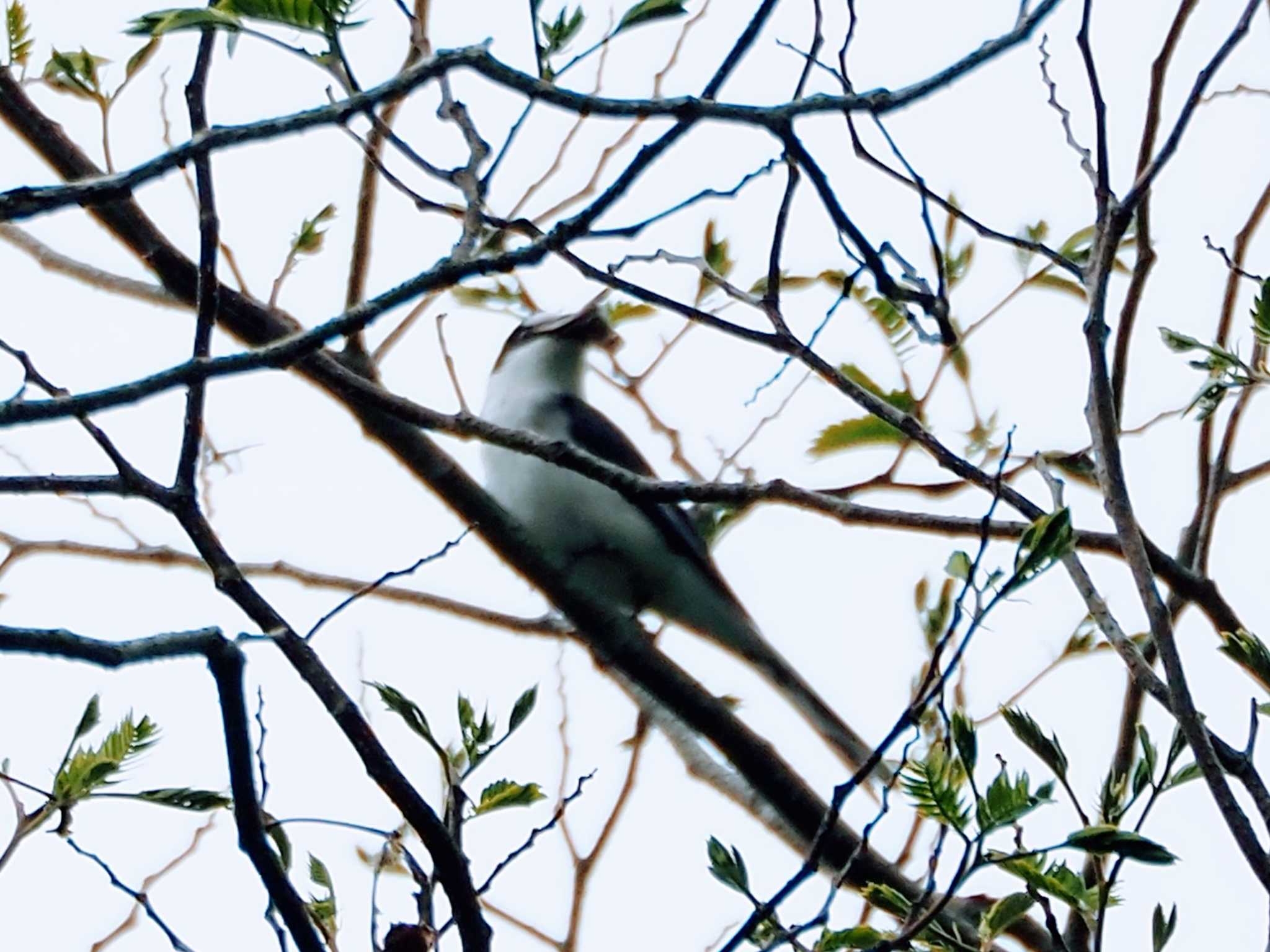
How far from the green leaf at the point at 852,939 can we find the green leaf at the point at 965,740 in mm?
275

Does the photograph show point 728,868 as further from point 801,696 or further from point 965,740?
point 801,696

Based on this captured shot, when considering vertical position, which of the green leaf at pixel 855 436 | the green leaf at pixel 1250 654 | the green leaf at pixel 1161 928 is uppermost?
the green leaf at pixel 855 436

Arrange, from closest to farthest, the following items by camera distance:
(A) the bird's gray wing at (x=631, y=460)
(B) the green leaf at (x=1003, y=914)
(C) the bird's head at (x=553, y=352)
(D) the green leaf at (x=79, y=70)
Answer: (B) the green leaf at (x=1003, y=914), (D) the green leaf at (x=79, y=70), (A) the bird's gray wing at (x=631, y=460), (C) the bird's head at (x=553, y=352)

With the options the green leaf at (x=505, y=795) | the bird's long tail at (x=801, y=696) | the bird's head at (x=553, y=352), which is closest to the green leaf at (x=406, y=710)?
the green leaf at (x=505, y=795)

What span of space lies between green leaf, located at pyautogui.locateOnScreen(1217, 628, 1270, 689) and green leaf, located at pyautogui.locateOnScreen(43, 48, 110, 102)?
246cm

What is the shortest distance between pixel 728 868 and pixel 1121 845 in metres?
0.59

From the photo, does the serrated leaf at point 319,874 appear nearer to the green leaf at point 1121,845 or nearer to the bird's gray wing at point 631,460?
the green leaf at point 1121,845

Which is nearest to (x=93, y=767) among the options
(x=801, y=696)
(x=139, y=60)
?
(x=139, y=60)

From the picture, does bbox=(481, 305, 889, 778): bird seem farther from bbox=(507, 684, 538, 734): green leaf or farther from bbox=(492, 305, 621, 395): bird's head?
bbox=(507, 684, 538, 734): green leaf

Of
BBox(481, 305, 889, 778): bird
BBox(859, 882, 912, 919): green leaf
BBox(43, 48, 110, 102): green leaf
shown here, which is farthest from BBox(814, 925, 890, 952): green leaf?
BBox(481, 305, 889, 778): bird

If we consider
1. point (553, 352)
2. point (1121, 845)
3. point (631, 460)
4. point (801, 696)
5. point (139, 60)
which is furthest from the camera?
point (553, 352)

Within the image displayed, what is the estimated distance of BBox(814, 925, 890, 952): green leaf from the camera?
2.18 meters

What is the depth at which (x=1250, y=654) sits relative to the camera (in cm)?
230

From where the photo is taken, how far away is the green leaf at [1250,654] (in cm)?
230
